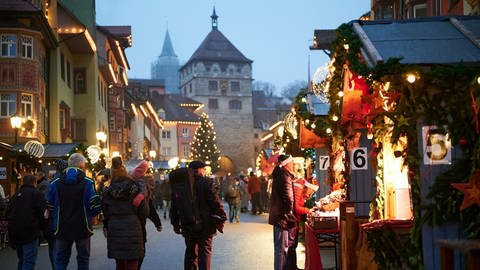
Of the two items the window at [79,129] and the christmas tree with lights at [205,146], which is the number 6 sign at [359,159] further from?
the christmas tree with lights at [205,146]

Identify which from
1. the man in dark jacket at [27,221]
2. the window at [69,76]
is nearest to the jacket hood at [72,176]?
the man in dark jacket at [27,221]

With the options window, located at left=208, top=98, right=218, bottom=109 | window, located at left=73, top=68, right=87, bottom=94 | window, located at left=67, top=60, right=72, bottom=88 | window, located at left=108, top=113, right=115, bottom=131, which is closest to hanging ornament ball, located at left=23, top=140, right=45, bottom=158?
window, located at left=67, top=60, right=72, bottom=88

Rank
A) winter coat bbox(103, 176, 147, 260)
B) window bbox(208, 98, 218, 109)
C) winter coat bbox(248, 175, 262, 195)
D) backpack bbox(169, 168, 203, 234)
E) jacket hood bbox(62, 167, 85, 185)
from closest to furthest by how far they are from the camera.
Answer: winter coat bbox(103, 176, 147, 260) < jacket hood bbox(62, 167, 85, 185) < backpack bbox(169, 168, 203, 234) < winter coat bbox(248, 175, 262, 195) < window bbox(208, 98, 218, 109)

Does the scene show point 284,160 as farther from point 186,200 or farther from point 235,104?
point 235,104

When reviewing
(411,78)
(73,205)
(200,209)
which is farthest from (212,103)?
(411,78)

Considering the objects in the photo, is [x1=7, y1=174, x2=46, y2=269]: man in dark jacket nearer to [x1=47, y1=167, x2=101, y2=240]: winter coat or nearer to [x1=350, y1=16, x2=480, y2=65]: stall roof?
[x1=47, y1=167, x2=101, y2=240]: winter coat

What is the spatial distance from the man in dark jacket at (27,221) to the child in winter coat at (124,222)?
212 centimetres

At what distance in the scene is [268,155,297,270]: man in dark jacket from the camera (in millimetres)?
13312

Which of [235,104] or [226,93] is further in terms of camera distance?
[226,93]

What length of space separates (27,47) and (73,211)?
27202 mm

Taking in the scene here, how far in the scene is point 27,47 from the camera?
3700 cm

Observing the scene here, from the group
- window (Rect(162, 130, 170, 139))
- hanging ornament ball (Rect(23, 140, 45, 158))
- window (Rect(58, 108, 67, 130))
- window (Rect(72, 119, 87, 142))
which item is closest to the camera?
hanging ornament ball (Rect(23, 140, 45, 158))

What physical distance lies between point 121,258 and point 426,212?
384 centimetres

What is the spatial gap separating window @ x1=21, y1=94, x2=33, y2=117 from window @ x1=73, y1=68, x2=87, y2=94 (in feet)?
41.4
